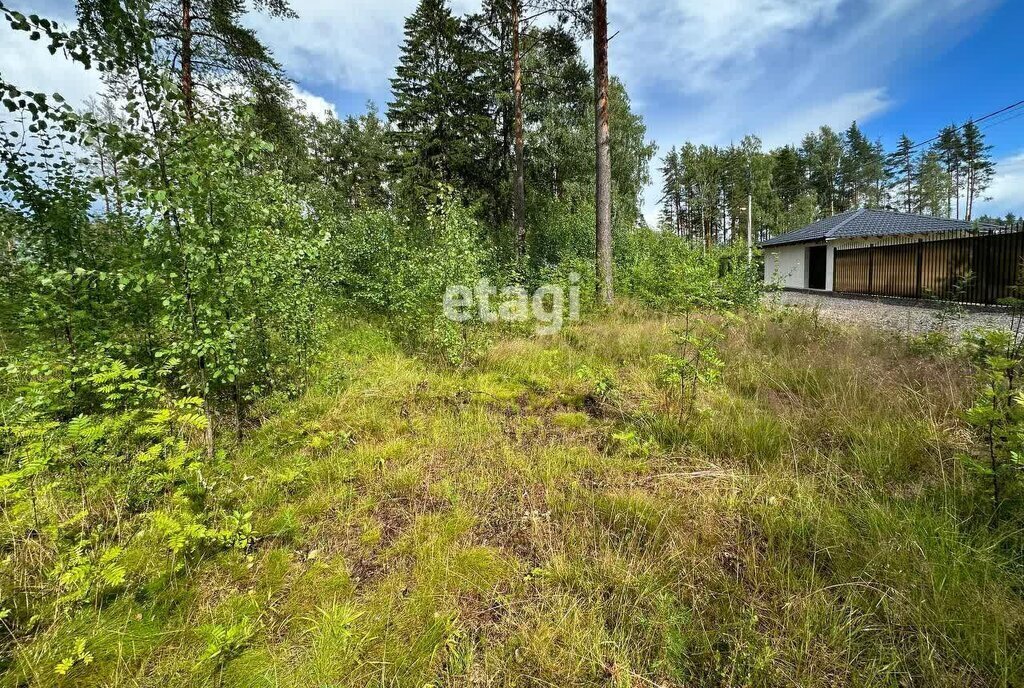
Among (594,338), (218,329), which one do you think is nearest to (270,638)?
(218,329)

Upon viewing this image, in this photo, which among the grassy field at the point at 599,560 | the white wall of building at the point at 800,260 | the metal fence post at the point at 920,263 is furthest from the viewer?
the white wall of building at the point at 800,260

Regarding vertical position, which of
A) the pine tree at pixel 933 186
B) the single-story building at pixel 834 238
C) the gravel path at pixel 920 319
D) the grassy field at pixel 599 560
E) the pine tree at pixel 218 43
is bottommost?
the grassy field at pixel 599 560

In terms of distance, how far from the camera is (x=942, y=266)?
11047mm

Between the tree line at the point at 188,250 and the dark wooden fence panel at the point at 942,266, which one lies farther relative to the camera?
the dark wooden fence panel at the point at 942,266

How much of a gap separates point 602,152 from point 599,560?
8.33m

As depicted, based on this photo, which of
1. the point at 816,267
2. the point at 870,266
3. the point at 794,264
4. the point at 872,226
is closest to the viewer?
the point at 870,266

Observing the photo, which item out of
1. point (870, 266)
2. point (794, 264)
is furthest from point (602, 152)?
point (794, 264)

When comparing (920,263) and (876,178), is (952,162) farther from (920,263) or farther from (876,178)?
(920,263)

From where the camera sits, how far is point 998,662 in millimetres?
1278

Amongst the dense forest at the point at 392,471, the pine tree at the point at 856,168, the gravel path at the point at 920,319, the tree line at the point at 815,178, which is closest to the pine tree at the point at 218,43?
the dense forest at the point at 392,471

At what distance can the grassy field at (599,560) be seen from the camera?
4.55 feet

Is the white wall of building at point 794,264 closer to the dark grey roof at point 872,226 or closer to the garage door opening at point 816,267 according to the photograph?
the garage door opening at point 816,267

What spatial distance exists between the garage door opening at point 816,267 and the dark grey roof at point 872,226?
795 mm

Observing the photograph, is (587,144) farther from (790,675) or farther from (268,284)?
(790,675)
